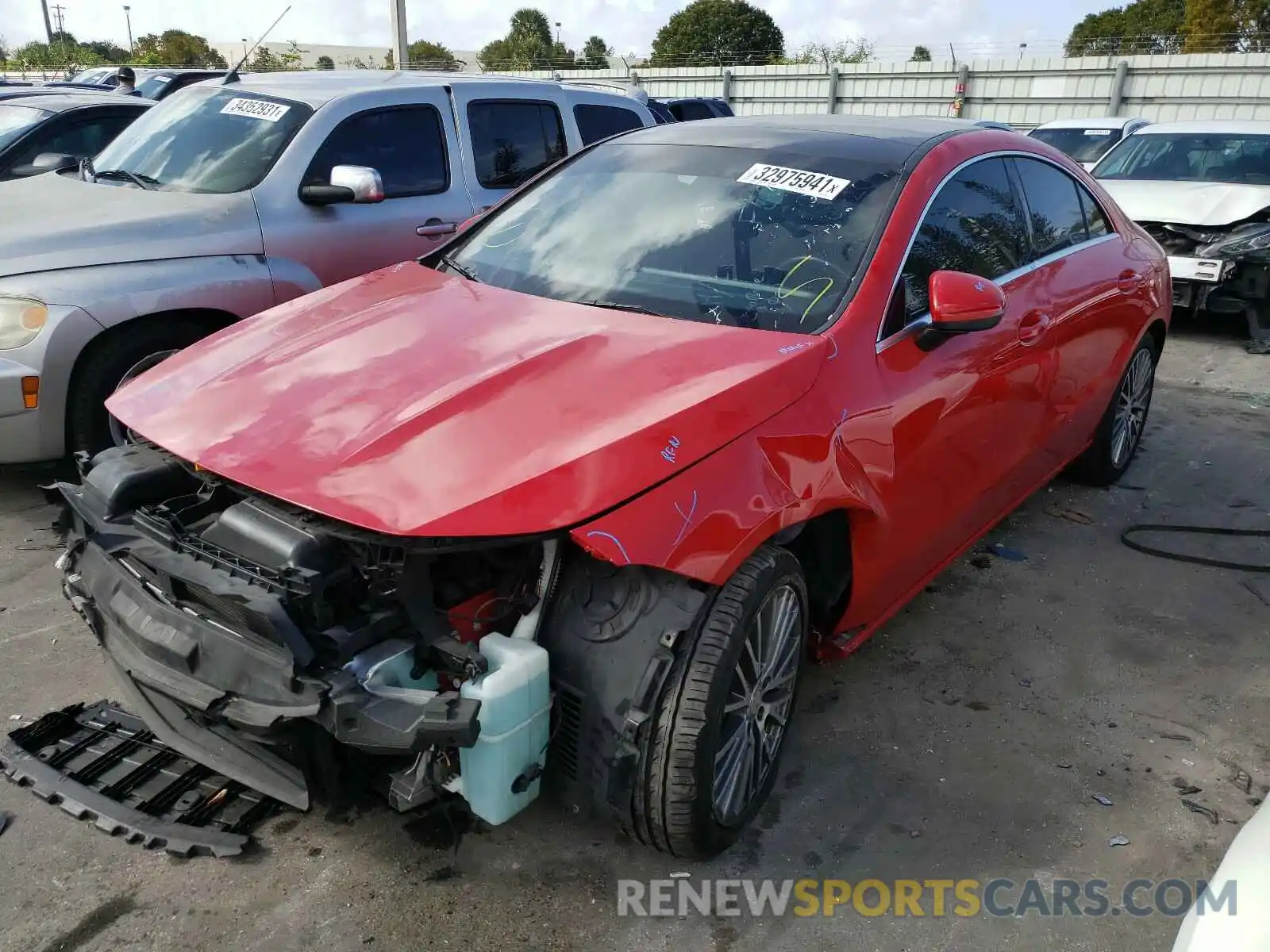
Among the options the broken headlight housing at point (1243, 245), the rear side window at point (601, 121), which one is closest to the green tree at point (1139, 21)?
the broken headlight housing at point (1243, 245)

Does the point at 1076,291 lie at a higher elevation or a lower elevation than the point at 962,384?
higher

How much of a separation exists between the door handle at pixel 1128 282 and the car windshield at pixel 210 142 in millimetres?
4028

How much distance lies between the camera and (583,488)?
2.12 m

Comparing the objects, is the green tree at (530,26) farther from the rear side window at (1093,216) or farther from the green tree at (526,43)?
the rear side window at (1093,216)

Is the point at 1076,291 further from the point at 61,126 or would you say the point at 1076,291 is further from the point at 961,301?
the point at 61,126

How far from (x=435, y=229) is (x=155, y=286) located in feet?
4.35

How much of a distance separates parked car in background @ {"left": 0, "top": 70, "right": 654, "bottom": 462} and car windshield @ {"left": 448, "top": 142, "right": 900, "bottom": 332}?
5.14 ft

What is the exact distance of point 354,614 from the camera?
2.17 meters

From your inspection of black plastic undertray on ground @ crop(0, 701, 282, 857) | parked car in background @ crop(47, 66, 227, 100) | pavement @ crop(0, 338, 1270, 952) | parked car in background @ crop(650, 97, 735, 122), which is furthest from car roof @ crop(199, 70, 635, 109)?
parked car in background @ crop(650, 97, 735, 122)

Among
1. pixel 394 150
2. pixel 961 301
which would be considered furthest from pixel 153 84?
pixel 961 301

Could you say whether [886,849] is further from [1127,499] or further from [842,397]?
[1127,499]

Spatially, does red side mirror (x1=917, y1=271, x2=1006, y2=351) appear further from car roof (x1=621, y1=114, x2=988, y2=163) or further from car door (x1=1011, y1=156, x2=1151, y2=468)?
car door (x1=1011, y1=156, x2=1151, y2=468)

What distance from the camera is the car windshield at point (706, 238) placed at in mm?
2930

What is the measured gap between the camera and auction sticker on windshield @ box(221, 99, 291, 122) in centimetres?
515
